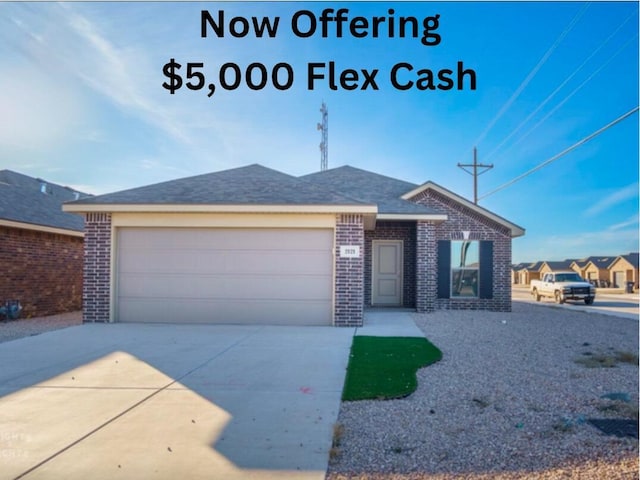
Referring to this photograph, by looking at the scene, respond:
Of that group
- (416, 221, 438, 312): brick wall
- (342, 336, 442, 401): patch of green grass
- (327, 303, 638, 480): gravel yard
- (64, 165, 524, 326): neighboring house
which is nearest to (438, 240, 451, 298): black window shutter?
(416, 221, 438, 312): brick wall

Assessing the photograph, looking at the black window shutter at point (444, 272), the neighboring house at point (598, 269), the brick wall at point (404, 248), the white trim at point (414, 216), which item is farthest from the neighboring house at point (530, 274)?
the white trim at point (414, 216)

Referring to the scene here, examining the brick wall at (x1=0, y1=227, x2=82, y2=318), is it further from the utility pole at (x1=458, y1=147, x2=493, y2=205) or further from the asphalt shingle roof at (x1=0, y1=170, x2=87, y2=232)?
the utility pole at (x1=458, y1=147, x2=493, y2=205)

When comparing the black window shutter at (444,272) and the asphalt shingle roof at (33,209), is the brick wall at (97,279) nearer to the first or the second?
the asphalt shingle roof at (33,209)

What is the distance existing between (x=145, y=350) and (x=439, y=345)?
525 cm

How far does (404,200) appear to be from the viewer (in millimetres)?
15812

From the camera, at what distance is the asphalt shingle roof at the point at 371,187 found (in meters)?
14.9

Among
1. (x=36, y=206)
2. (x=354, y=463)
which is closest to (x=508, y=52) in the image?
(x=354, y=463)

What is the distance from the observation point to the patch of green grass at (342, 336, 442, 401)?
18.1 feet

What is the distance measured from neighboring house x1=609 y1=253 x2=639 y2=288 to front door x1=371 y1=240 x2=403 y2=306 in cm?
4127

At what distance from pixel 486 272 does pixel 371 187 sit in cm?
499

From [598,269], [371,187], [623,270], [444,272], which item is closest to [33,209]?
[371,187]

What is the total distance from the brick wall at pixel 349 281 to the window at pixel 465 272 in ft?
19.3

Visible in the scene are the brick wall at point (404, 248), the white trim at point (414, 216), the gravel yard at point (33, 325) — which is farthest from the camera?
the brick wall at point (404, 248)

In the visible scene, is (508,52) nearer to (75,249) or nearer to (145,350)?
(145,350)
